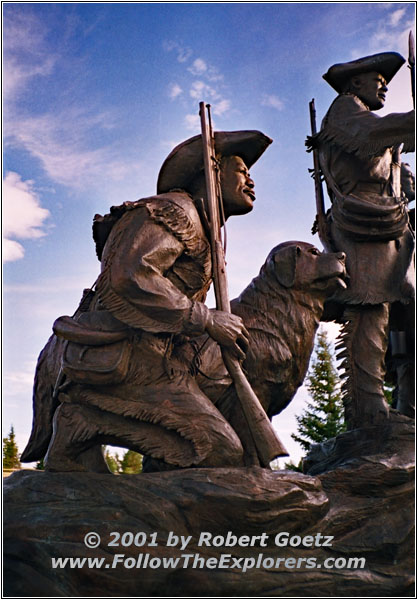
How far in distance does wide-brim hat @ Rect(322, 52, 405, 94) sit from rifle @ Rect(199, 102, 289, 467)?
1333 millimetres

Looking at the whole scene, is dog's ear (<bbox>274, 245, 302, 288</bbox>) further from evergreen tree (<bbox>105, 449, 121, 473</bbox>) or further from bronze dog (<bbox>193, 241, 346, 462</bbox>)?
evergreen tree (<bbox>105, 449, 121, 473</bbox>)

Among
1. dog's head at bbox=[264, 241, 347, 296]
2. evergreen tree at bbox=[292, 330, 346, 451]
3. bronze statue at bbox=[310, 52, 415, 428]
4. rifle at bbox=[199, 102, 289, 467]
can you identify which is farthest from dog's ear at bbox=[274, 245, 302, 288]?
evergreen tree at bbox=[292, 330, 346, 451]

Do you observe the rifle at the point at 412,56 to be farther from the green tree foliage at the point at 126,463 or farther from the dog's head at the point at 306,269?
the green tree foliage at the point at 126,463

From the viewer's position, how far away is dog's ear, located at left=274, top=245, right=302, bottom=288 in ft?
15.5

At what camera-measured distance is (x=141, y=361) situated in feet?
14.0

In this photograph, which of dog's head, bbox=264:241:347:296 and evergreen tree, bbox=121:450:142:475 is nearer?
dog's head, bbox=264:241:347:296

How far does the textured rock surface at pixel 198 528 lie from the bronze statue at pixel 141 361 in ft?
0.88

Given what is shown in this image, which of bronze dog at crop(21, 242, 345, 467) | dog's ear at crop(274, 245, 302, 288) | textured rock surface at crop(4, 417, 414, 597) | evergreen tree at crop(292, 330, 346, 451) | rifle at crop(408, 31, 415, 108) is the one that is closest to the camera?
textured rock surface at crop(4, 417, 414, 597)

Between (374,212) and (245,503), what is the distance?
249 cm

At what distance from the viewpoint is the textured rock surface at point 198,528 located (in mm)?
3582

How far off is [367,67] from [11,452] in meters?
13.1

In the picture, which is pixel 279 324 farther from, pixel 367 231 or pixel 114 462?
pixel 114 462

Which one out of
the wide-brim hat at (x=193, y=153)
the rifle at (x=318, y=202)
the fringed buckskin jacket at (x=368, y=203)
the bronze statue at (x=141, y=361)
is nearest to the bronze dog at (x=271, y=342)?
the bronze statue at (x=141, y=361)

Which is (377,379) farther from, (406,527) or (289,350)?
(406,527)
